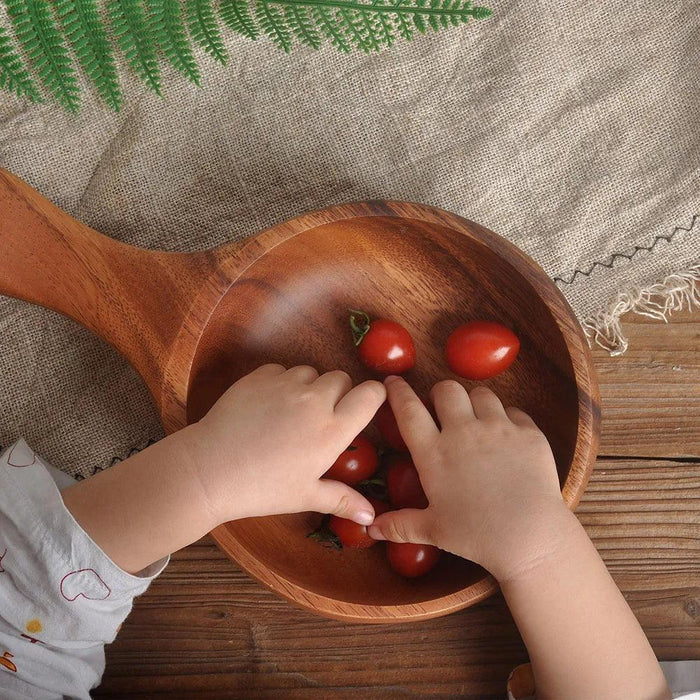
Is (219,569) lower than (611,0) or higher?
lower

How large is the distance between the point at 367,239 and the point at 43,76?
49 centimetres

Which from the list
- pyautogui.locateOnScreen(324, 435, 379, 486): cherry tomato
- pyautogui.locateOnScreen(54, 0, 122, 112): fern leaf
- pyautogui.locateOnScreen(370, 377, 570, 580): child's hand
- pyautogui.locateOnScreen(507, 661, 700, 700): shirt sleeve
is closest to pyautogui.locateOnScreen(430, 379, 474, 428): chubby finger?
pyautogui.locateOnScreen(370, 377, 570, 580): child's hand

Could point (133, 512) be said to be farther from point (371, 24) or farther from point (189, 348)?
point (371, 24)

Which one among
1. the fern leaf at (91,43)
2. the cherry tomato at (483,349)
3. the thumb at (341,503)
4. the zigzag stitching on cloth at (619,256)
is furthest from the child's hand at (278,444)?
the fern leaf at (91,43)

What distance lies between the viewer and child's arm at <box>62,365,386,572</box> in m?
0.83

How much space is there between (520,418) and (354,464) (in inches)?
8.5

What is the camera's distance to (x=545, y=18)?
3.34ft

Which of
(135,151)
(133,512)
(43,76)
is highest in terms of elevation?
(43,76)

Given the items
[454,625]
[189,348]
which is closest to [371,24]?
[189,348]

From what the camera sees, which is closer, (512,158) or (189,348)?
(189,348)

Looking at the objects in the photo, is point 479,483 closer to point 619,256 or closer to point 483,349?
point 483,349

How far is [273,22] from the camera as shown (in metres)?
0.97

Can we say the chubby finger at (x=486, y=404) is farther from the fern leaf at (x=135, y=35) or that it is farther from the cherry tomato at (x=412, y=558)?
the fern leaf at (x=135, y=35)

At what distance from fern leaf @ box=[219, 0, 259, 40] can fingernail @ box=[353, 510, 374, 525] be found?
2.07 feet
